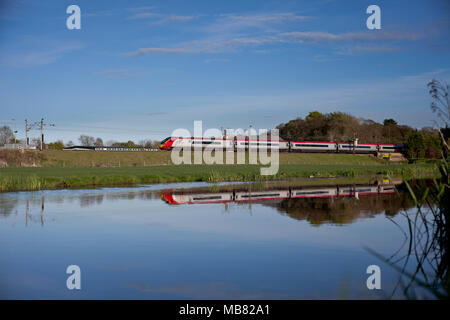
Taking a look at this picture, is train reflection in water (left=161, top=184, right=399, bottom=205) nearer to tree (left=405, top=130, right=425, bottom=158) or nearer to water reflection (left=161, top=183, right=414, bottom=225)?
water reflection (left=161, top=183, right=414, bottom=225)

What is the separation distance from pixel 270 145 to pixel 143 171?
41141mm

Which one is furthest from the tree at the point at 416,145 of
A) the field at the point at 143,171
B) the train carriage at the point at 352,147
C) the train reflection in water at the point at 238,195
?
the train reflection in water at the point at 238,195

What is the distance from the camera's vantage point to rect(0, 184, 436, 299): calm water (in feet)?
27.8

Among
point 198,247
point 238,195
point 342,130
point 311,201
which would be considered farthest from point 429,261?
point 342,130

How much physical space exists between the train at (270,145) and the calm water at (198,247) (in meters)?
51.5

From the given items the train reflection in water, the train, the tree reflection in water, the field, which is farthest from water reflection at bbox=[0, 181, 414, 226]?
the train

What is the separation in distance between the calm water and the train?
2027 inches

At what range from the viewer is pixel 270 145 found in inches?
3221

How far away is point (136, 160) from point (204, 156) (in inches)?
483

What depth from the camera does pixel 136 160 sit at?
213ft

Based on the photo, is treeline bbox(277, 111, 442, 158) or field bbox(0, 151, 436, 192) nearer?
field bbox(0, 151, 436, 192)

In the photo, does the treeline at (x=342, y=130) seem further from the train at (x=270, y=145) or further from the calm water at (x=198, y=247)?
the calm water at (x=198, y=247)

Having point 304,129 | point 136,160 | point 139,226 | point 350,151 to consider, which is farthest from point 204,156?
point 139,226
